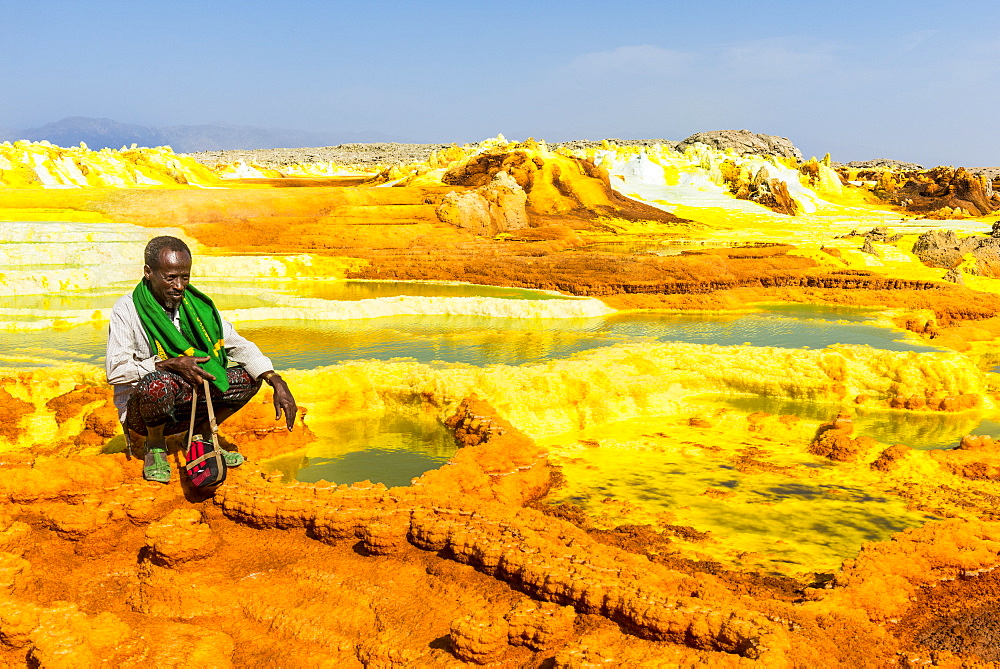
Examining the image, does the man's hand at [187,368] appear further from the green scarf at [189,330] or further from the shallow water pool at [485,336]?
the shallow water pool at [485,336]

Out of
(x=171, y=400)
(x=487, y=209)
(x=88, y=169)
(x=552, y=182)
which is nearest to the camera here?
(x=171, y=400)

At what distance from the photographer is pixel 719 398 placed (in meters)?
9.87

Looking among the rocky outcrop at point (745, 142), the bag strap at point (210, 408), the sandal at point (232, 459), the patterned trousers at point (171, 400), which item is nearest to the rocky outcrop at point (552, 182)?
the sandal at point (232, 459)

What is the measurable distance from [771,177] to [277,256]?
41.8 meters

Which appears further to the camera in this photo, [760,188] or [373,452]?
[760,188]

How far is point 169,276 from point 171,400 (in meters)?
0.74

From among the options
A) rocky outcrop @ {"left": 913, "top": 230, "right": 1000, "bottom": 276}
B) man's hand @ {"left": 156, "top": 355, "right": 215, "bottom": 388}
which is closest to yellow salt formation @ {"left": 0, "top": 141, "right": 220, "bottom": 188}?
rocky outcrop @ {"left": 913, "top": 230, "right": 1000, "bottom": 276}

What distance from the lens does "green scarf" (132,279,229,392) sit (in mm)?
4059

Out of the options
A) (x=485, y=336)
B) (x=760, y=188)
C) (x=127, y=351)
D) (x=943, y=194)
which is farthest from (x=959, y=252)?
(x=943, y=194)

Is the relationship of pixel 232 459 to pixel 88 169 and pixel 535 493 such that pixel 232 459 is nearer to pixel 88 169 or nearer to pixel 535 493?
pixel 535 493

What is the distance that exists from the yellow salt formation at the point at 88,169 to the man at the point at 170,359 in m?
48.7

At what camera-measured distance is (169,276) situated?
3965mm

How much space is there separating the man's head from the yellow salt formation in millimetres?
48886

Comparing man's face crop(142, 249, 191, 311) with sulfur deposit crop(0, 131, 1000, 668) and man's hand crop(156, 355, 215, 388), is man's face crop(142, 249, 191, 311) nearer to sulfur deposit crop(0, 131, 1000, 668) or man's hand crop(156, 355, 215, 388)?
man's hand crop(156, 355, 215, 388)
